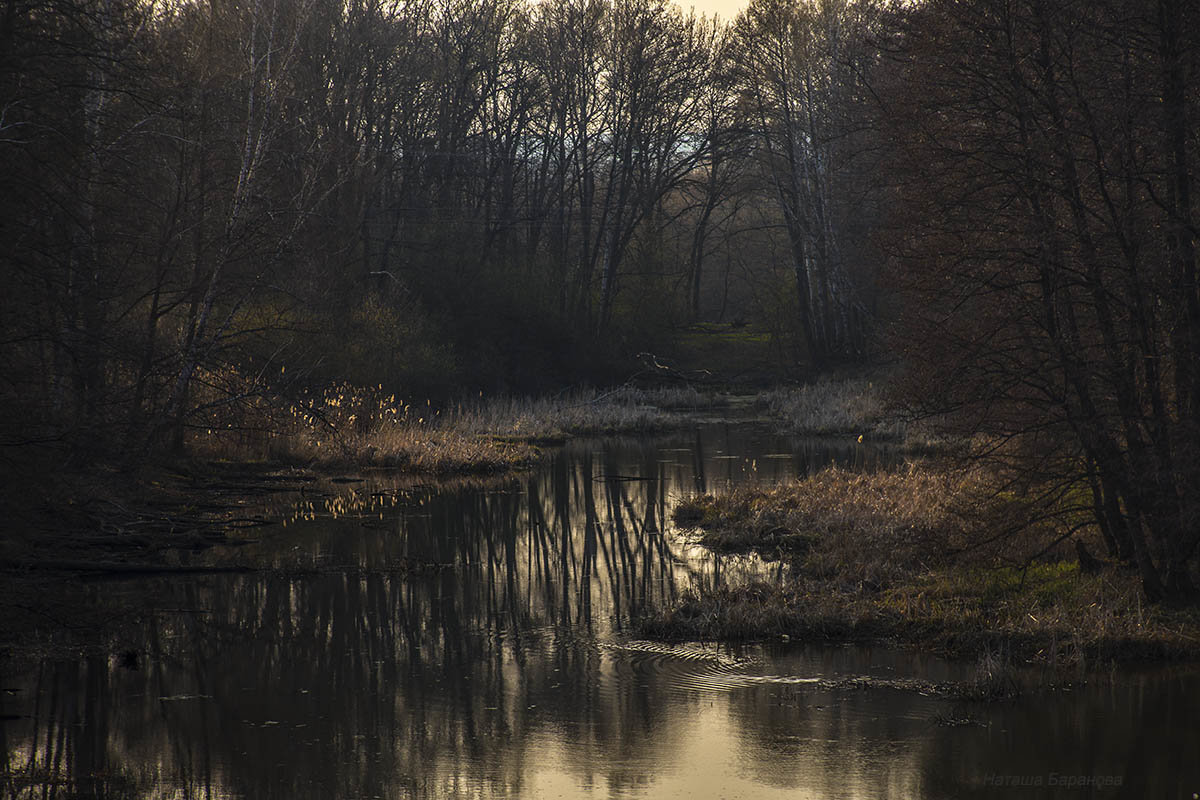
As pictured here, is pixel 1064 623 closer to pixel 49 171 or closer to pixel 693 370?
pixel 49 171

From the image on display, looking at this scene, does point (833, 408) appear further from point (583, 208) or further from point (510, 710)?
point (510, 710)

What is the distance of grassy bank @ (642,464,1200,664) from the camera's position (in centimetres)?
960

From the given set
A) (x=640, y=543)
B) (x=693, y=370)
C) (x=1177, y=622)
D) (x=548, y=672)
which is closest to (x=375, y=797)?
(x=548, y=672)

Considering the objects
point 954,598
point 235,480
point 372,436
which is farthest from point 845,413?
point 954,598

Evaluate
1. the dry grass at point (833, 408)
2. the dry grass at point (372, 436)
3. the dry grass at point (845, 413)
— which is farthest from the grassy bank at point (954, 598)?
the dry grass at point (833, 408)

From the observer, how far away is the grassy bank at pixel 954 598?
960cm

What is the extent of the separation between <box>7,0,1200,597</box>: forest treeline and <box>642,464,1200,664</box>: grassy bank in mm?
544

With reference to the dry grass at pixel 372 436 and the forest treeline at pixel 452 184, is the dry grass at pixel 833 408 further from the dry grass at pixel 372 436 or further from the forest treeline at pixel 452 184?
the dry grass at pixel 372 436

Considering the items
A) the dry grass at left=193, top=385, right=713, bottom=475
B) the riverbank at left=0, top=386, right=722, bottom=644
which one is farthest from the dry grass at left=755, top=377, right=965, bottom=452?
the dry grass at left=193, top=385, right=713, bottom=475

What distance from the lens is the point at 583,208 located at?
4506 cm

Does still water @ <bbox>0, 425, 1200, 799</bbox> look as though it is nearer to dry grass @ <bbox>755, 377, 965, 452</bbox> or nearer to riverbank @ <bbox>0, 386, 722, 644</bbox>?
riverbank @ <bbox>0, 386, 722, 644</bbox>

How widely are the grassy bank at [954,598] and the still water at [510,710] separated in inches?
14.0

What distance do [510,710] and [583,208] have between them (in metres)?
37.6

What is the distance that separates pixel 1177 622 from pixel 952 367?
2.84 meters
